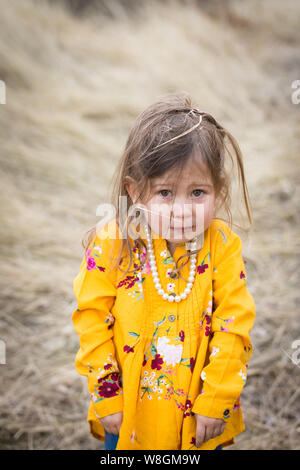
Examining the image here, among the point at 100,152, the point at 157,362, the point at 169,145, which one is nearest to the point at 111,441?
the point at 157,362

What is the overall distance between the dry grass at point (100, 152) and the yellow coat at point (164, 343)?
79 centimetres

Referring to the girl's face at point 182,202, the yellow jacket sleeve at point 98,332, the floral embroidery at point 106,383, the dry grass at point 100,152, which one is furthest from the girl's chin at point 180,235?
the dry grass at point 100,152

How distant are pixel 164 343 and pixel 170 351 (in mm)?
31

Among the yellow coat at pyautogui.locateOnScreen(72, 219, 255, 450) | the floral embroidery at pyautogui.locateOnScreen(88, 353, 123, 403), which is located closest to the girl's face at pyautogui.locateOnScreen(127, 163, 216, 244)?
the yellow coat at pyautogui.locateOnScreen(72, 219, 255, 450)

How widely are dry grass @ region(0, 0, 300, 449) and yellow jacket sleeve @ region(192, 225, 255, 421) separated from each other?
32.2 inches

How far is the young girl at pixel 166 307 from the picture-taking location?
3.72 ft

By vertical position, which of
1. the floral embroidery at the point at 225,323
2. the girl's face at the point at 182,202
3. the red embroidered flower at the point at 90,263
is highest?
the girl's face at the point at 182,202

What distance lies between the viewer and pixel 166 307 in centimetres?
120

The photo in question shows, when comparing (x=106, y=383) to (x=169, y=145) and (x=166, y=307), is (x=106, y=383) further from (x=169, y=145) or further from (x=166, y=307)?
(x=169, y=145)

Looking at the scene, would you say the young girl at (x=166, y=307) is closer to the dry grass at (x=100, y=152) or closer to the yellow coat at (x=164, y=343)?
the yellow coat at (x=164, y=343)

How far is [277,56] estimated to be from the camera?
473 centimetres

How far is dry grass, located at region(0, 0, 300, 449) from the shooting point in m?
1.99

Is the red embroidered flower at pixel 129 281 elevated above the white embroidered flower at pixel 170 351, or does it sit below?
above
